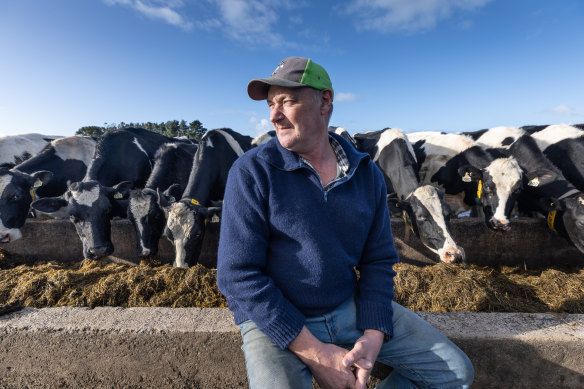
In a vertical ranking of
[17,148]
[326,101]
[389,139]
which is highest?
[326,101]

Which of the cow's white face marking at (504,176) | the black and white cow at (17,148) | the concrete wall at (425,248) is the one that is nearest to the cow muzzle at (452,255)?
the concrete wall at (425,248)

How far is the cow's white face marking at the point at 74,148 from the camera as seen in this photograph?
20.8 ft

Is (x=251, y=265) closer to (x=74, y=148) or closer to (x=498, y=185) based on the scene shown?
(x=498, y=185)

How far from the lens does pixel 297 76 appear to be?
65.3 inches

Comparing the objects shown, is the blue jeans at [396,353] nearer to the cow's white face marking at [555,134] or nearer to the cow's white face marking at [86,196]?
the cow's white face marking at [86,196]

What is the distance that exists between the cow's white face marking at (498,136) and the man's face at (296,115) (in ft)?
20.3

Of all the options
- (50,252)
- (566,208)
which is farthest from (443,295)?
(50,252)

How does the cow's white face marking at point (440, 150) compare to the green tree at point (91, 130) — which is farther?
the green tree at point (91, 130)

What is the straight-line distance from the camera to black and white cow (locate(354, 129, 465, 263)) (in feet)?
12.3

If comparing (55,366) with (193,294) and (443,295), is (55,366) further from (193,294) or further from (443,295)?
(443,295)

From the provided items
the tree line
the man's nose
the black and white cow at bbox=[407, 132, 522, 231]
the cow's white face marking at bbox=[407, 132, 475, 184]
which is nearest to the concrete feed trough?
the man's nose

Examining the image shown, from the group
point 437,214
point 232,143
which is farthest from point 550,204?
point 232,143

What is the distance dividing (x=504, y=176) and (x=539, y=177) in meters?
0.43

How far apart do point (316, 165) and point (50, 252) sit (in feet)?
14.2
